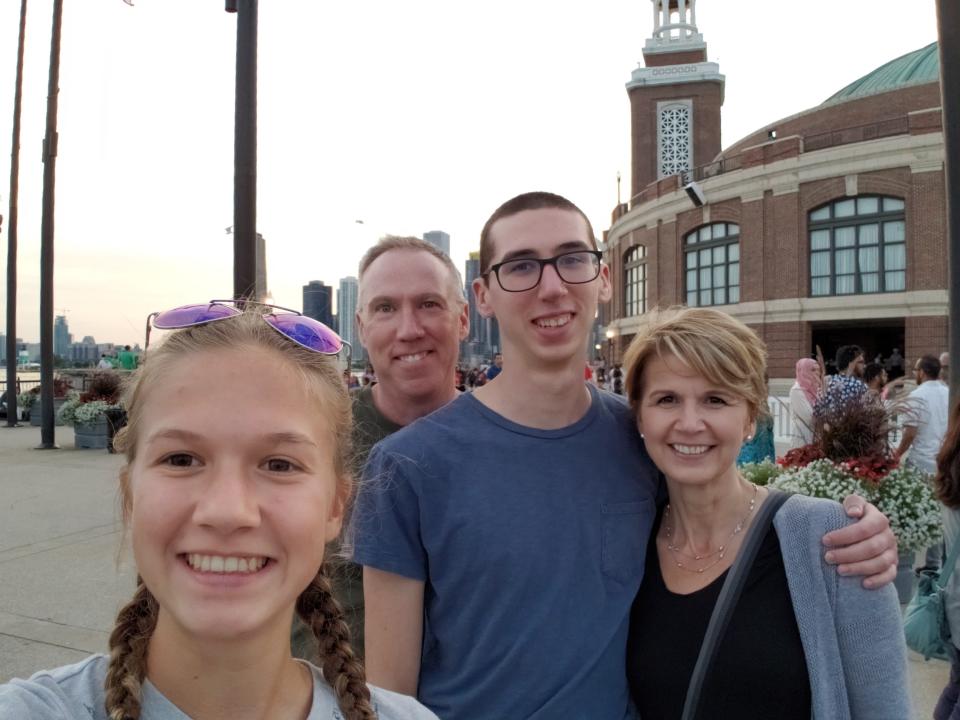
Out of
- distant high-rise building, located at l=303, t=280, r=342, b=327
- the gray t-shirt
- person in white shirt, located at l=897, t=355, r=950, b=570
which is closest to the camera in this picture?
the gray t-shirt

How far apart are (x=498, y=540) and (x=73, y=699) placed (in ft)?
3.32

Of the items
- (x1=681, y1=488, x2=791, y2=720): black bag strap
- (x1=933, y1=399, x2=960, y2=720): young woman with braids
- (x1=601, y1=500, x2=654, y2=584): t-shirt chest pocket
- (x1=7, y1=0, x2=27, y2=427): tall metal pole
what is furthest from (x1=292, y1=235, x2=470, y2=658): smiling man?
(x1=7, y1=0, x2=27, y2=427): tall metal pole

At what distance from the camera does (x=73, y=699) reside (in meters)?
1.11

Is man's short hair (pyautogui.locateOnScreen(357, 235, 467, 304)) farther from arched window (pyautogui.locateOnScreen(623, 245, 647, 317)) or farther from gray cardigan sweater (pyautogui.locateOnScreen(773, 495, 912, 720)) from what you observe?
arched window (pyautogui.locateOnScreen(623, 245, 647, 317))

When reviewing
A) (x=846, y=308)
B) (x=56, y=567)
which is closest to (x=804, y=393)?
(x=56, y=567)

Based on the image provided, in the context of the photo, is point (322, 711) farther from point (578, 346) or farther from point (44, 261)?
point (44, 261)

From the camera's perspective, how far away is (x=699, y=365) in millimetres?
2053

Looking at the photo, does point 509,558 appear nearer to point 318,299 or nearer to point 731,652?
point 731,652

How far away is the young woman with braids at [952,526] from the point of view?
296 centimetres

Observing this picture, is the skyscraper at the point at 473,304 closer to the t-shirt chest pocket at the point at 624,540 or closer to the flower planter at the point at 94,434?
the t-shirt chest pocket at the point at 624,540

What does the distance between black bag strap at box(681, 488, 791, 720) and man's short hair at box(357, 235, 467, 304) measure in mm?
1400

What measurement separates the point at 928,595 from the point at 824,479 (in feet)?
6.91

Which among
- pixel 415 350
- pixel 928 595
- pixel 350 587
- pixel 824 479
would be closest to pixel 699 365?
pixel 415 350

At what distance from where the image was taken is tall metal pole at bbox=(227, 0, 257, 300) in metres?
4.21
